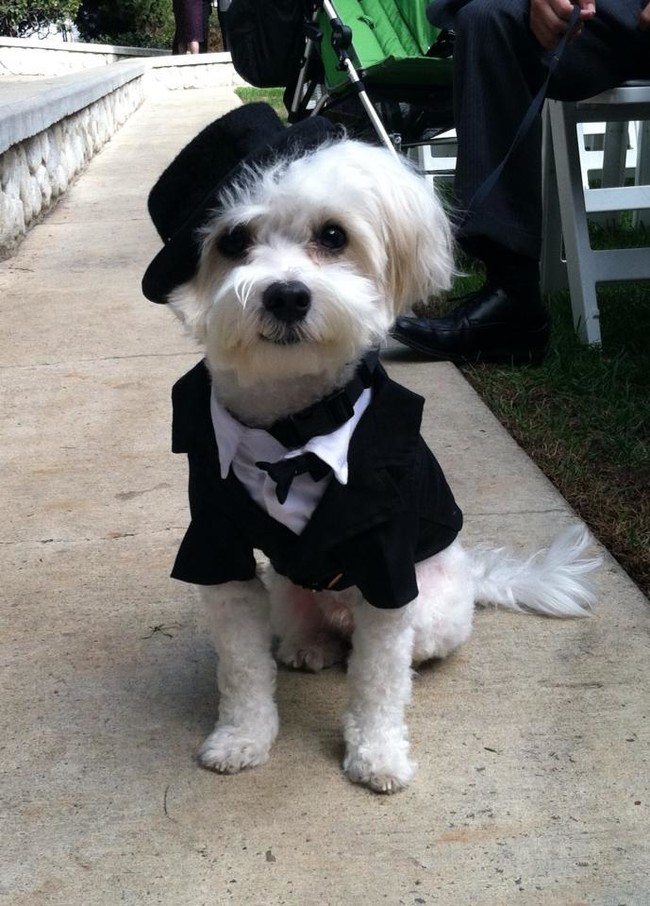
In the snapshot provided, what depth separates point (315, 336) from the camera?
75.4 inches

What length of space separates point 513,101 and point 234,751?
2997 mm

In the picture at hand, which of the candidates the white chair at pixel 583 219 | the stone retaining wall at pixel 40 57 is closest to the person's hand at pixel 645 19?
the white chair at pixel 583 219

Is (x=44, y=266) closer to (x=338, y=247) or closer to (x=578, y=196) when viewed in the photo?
(x=578, y=196)

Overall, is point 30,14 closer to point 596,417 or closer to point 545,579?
point 596,417

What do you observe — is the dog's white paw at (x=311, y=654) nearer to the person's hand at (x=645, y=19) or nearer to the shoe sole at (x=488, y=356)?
the shoe sole at (x=488, y=356)

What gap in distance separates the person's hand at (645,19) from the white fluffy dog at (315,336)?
7.09ft

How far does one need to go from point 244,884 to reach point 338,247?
1229 millimetres

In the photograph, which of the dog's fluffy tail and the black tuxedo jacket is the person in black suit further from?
the black tuxedo jacket

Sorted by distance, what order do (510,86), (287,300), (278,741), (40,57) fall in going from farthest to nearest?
(40,57) → (510,86) → (278,741) → (287,300)

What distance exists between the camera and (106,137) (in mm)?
11781

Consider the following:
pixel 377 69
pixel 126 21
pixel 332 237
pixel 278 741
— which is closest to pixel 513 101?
pixel 377 69

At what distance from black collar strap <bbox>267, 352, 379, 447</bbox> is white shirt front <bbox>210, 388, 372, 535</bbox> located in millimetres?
14

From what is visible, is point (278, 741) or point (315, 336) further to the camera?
point (278, 741)

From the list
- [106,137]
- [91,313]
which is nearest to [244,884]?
[91,313]
